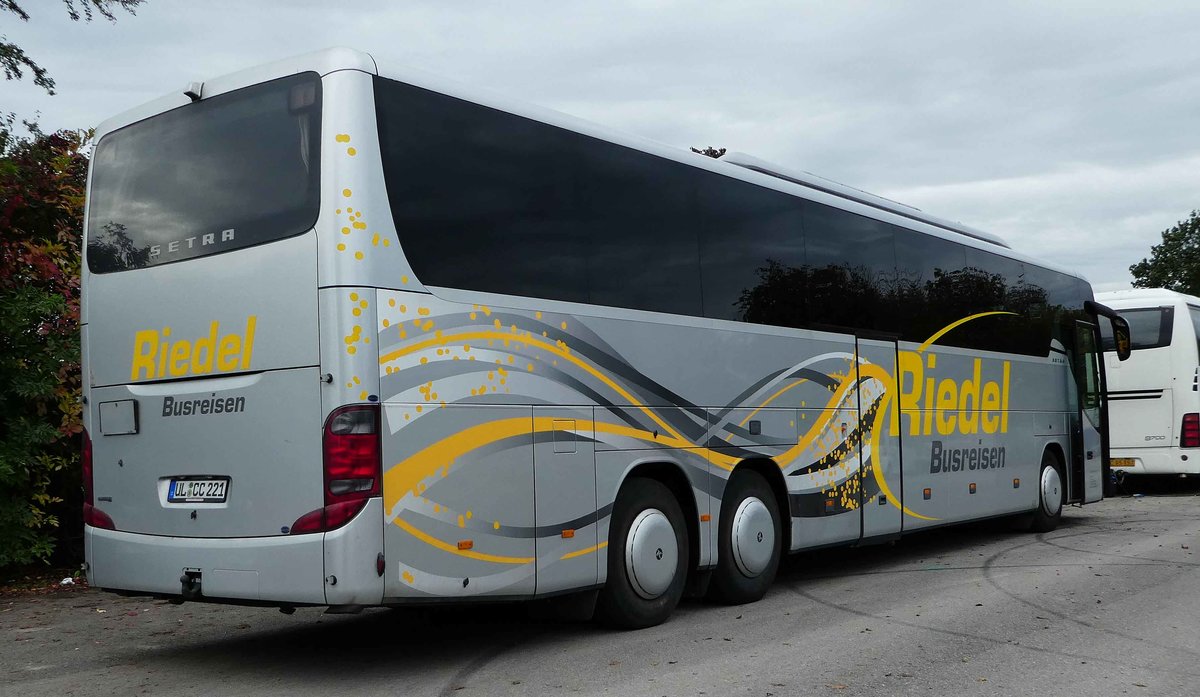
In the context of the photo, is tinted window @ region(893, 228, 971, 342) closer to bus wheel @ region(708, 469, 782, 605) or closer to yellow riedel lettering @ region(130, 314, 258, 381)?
bus wheel @ region(708, 469, 782, 605)

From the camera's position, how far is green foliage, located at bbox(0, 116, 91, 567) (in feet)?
35.1

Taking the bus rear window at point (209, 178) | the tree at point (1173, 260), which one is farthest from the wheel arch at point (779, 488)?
the tree at point (1173, 260)

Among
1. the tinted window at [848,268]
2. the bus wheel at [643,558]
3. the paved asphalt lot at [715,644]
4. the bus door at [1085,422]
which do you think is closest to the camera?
the paved asphalt lot at [715,644]

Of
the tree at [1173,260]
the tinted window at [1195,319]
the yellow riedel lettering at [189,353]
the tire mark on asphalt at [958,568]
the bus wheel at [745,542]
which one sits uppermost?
the tree at [1173,260]

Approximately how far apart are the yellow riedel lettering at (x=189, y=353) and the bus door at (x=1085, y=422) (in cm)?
1221

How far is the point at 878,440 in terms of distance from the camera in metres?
11.3

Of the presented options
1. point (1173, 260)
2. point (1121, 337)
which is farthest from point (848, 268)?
point (1173, 260)

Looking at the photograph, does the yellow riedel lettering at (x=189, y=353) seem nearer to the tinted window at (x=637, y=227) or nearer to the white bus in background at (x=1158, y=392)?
the tinted window at (x=637, y=227)

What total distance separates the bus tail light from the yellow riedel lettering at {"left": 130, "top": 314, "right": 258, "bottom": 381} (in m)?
0.71

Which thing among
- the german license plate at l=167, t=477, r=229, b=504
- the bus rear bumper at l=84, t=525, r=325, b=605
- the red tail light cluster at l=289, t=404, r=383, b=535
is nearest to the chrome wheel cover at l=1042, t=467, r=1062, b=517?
the red tail light cluster at l=289, t=404, r=383, b=535

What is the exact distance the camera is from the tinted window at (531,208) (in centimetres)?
669

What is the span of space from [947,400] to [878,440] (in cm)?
172

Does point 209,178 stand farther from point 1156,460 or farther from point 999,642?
point 1156,460

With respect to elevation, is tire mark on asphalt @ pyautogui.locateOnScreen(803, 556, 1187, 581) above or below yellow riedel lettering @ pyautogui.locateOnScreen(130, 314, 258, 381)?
below
